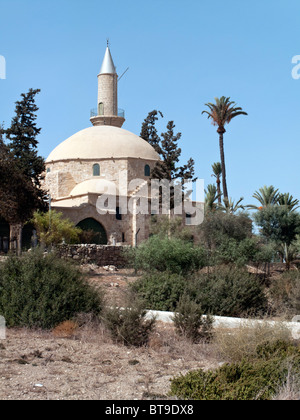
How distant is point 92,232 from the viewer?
36375 mm

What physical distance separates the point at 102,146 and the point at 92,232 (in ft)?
33.9

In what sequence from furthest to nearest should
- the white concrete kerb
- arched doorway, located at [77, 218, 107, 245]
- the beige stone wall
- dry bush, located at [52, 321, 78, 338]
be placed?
the beige stone wall → arched doorway, located at [77, 218, 107, 245] → dry bush, located at [52, 321, 78, 338] → the white concrete kerb

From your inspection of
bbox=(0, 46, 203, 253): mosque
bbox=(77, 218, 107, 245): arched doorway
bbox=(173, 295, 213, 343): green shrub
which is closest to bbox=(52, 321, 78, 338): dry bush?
bbox=(173, 295, 213, 343): green shrub

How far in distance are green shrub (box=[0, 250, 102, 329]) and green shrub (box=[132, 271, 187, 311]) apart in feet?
5.87

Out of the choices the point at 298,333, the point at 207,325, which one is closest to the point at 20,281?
the point at 207,325

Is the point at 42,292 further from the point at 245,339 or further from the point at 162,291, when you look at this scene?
the point at 245,339

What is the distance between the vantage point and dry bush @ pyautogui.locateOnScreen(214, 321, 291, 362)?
7.57 m

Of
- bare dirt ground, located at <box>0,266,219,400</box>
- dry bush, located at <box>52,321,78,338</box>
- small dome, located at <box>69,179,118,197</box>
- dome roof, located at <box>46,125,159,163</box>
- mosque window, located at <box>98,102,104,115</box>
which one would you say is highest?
mosque window, located at <box>98,102,104,115</box>

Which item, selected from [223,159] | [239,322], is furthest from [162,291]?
[223,159]

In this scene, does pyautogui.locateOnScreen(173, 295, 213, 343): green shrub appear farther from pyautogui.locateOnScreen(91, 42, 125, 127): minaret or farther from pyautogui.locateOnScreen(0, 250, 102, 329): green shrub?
pyautogui.locateOnScreen(91, 42, 125, 127): minaret

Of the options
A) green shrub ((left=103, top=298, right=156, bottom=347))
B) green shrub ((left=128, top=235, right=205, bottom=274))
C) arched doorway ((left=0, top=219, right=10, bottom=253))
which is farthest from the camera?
arched doorway ((left=0, top=219, right=10, bottom=253))

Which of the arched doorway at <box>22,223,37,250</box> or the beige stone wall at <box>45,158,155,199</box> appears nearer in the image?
the arched doorway at <box>22,223,37,250</box>

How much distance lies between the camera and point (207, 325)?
9828 millimetres
